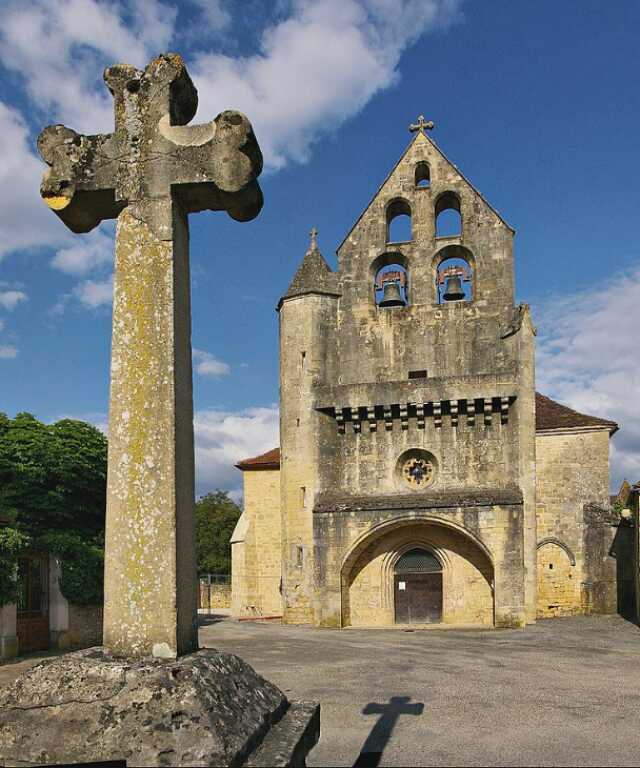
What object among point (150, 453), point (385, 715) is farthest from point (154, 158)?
point (385, 715)

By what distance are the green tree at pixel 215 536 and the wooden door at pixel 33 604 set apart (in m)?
37.6

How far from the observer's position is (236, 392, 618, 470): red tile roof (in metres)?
27.5

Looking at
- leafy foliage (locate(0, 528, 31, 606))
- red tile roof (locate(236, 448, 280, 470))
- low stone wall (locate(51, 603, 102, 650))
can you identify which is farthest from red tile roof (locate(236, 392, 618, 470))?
leafy foliage (locate(0, 528, 31, 606))

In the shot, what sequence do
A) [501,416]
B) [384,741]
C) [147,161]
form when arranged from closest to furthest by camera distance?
[147,161]
[384,741]
[501,416]

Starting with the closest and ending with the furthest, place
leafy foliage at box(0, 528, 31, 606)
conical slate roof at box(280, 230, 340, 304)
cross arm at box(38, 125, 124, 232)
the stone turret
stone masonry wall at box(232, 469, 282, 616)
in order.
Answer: cross arm at box(38, 125, 124, 232) → leafy foliage at box(0, 528, 31, 606) → the stone turret → conical slate roof at box(280, 230, 340, 304) → stone masonry wall at box(232, 469, 282, 616)

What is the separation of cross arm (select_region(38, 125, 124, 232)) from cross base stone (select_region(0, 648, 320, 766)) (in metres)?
2.38

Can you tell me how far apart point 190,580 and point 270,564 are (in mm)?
25020

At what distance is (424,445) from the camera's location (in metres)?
23.5

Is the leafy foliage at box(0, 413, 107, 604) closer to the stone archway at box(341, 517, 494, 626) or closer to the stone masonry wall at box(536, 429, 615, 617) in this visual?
the stone archway at box(341, 517, 494, 626)

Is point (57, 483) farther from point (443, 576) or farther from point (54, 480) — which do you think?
point (443, 576)

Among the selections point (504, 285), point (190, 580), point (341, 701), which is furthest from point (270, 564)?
point (190, 580)

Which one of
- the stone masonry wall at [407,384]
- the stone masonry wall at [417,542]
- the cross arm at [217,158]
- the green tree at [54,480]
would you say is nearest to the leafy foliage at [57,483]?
the green tree at [54,480]

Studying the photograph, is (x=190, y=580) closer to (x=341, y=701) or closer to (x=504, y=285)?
(x=341, y=701)

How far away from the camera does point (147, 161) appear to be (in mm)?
4016
